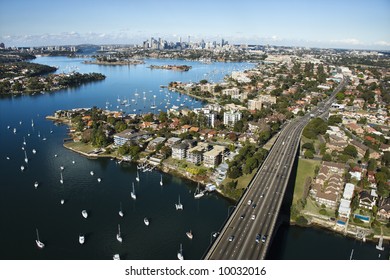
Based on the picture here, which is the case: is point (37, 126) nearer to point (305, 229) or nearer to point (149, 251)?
point (149, 251)

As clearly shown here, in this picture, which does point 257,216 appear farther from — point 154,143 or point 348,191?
point 154,143

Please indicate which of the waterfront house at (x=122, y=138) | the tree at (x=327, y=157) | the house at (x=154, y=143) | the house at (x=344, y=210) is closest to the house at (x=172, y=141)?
the house at (x=154, y=143)

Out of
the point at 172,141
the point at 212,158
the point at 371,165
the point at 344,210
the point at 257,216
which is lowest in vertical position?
the point at 344,210

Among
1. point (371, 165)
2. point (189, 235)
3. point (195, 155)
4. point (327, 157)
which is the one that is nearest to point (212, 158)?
point (195, 155)

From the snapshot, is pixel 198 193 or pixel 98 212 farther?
pixel 198 193

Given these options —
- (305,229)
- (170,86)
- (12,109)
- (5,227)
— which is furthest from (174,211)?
(170,86)

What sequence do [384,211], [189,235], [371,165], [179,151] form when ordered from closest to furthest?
[189,235]
[384,211]
[371,165]
[179,151]

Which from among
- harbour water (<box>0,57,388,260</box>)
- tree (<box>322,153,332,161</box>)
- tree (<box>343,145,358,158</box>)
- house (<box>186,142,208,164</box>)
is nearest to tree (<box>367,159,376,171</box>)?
tree (<box>343,145,358,158</box>)
